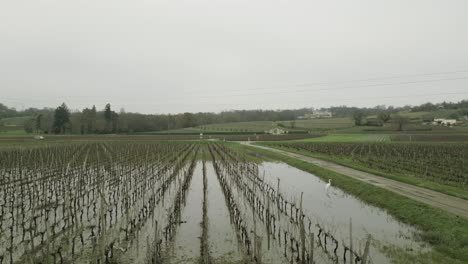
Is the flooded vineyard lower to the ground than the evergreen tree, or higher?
lower

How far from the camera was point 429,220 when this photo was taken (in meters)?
15.3

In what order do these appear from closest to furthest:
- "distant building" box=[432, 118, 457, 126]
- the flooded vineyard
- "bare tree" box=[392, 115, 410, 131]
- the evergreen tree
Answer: the flooded vineyard → "bare tree" box=[392, 115, 410, 131] → the evergreen tree → "distant building" box=[432, 118, 457, 126]

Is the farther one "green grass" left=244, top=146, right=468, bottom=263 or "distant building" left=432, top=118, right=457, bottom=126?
"distant building" left=432, top=118, right=457, bottom=126

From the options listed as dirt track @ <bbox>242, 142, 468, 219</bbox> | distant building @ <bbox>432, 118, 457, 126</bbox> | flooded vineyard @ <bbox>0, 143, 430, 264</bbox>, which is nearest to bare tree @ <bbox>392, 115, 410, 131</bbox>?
distant building @ <bbox>432, 118, 457, 126</bbox>

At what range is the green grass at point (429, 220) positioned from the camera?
11992mm

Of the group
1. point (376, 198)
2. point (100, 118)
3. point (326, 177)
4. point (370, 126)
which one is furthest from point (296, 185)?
point (100, 118)

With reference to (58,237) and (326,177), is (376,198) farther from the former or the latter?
(58,237)

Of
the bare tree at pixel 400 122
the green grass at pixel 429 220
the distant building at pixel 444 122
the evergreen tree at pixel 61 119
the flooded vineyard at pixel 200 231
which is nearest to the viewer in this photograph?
the flooded vineyard at pixel 200 231

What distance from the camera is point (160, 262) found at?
10578mm

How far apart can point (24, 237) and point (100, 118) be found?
11354cm

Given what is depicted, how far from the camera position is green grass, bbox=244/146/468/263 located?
39.3ft

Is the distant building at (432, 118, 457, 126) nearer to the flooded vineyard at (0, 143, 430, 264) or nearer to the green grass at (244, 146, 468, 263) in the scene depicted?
the green grass at (244, 146, 468, 263)

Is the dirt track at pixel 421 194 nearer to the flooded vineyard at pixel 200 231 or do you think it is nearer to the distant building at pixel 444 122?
the flooded vineyard at pixel 200 231

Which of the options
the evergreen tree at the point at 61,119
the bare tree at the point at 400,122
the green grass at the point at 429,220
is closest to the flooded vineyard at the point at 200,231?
the green grass at the point at 429,220
